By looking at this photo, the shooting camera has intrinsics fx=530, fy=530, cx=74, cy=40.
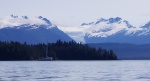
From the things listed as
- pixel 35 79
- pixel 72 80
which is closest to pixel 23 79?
pixel 35 79

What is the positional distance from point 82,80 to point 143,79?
8.35 m

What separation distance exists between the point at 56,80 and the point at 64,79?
222 cm

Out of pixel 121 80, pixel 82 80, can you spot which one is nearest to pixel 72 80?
pixel 82 80

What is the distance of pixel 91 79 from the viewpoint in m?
69.1

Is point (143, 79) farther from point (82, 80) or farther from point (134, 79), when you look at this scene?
point (82, 80)

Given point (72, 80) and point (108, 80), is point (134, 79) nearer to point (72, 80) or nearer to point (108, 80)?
point (108, 80)

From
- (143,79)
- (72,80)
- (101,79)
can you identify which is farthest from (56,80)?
(143,79)

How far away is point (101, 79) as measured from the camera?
6944 cm

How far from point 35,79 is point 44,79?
1172 mm

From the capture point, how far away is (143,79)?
6944 cm

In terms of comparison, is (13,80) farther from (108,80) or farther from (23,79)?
(108,80)

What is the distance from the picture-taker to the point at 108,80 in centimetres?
6756

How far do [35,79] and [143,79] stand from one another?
14120 millimetres

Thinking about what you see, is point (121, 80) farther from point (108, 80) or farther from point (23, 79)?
point (23, 79)
